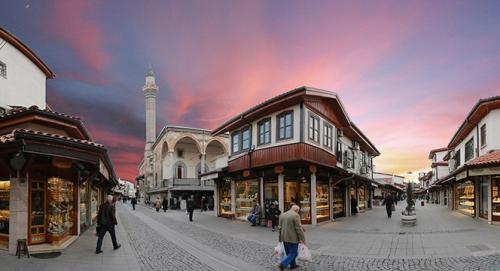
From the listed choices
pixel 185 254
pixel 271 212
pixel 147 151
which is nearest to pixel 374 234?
pixel 271 212

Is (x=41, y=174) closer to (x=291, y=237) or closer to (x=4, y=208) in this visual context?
(x=4, y=208)

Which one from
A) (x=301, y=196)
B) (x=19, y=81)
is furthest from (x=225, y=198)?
(x=19, y=81)

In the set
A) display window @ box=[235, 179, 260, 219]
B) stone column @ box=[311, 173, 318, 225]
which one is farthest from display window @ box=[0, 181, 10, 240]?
stone column @ box=[311, 173, 318, 225]

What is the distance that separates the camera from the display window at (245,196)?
73.0 feet

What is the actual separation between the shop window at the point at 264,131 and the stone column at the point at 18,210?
1258 centimetres

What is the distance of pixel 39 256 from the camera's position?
395 inches

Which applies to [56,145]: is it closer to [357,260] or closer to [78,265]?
[78,265]

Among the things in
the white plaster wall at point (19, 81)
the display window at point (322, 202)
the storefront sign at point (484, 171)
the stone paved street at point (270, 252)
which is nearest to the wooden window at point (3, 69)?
the white plaster wall at point (19, 81)

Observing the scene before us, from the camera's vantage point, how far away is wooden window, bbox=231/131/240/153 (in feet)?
80.7

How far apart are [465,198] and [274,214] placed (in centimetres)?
1975

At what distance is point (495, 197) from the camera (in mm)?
19531

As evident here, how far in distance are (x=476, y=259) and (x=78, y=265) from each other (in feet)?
34.5

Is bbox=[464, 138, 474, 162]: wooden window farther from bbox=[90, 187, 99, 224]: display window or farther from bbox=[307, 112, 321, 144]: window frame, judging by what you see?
bbox=[90, 187, 99, 224]: display window

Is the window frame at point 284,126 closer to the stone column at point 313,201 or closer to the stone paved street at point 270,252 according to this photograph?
the stone column at point 313,201
